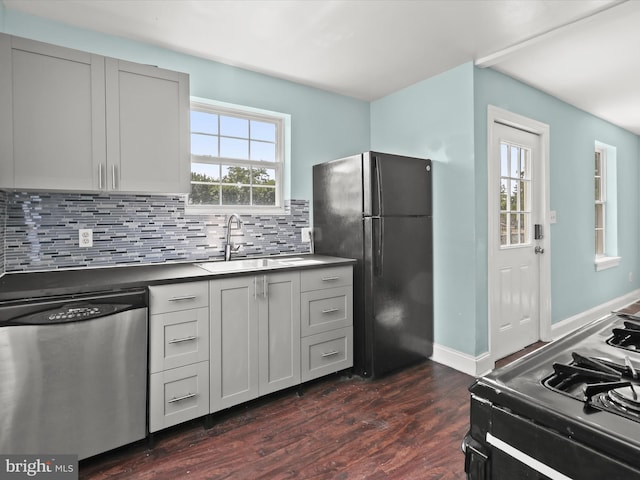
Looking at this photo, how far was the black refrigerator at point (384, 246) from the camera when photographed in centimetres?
283

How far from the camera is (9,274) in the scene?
7.22 ft

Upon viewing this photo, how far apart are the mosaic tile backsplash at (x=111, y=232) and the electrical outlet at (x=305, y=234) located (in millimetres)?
319

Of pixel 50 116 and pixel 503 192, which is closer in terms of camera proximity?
pixel 50 116

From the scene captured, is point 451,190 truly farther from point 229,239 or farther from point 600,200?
point 600,200

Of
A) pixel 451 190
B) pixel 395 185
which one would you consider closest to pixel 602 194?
pixel 451 190

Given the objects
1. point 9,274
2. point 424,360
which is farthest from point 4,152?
point 424,360

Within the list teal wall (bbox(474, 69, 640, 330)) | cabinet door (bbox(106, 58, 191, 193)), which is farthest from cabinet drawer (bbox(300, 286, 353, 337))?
teal wall (bbox(474, 69, 640, 330))

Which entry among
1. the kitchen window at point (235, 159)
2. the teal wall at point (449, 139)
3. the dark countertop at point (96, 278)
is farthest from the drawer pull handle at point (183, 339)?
the teal wall at point (449, 139)

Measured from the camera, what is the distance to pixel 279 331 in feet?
8.16

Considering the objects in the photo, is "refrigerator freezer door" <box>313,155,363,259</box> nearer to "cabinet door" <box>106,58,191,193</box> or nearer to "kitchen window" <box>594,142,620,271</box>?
"cabinet door" <box>106,58,191,193</box>

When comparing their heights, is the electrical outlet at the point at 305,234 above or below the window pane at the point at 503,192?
below

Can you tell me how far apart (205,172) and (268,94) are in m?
0.88

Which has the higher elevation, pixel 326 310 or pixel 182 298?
pixel 182 298

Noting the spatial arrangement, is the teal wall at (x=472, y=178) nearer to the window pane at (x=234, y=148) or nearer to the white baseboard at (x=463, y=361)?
the white baseboard at (x=463, y=361)
